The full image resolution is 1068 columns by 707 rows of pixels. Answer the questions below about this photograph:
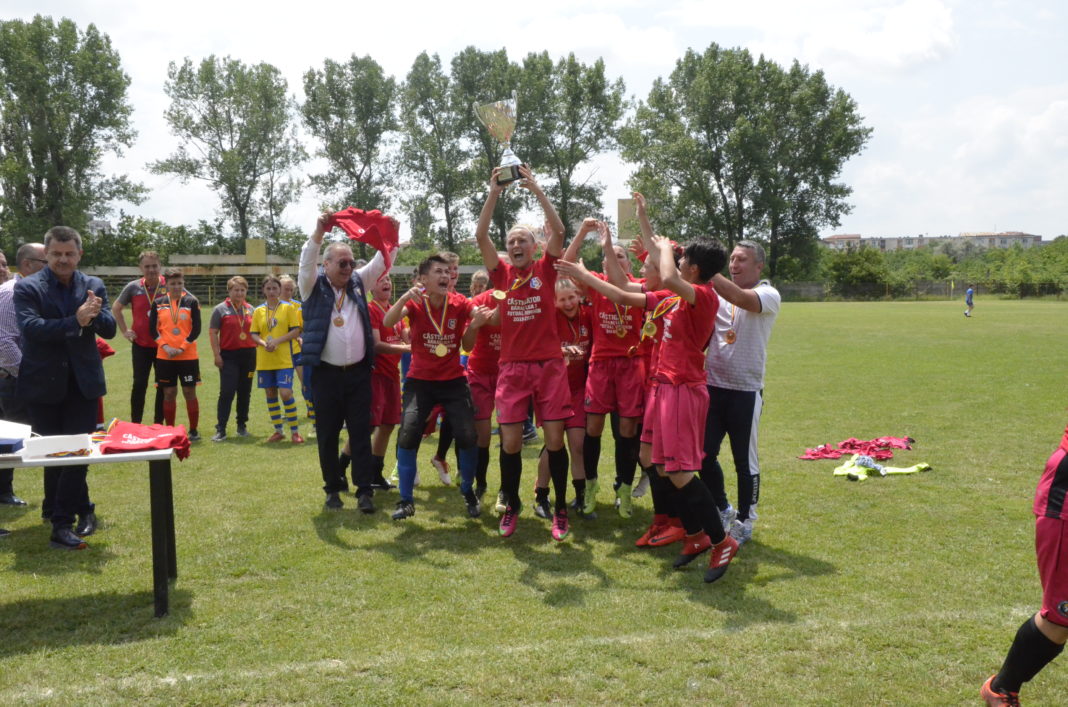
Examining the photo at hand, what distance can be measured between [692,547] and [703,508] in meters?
0.39

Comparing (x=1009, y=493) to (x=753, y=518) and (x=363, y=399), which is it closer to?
(x=753, y=518)

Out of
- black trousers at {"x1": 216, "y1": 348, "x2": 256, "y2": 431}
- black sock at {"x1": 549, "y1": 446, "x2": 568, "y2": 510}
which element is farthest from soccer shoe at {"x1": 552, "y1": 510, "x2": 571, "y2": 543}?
black trousers at {"x1": 216, "y1": 348, "x2": 256, "y2": 431}

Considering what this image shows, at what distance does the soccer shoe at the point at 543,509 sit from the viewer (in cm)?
641

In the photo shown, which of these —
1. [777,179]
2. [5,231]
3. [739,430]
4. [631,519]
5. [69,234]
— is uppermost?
[777,179]

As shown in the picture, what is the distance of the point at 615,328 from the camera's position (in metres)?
6.29

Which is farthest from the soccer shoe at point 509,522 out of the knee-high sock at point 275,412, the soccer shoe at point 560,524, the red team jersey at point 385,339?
the knee-high sock at point 275,412

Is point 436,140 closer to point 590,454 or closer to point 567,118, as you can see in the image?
point 567,118

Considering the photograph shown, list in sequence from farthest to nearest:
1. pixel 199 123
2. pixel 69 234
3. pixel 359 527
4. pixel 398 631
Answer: pixel 199 123 → pixel 359 527 → pixel 69 234 → pixel 398 631

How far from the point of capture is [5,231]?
46.7m

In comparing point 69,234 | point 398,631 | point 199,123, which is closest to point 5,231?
point 199,123

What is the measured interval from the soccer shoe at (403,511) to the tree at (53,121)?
165 ft

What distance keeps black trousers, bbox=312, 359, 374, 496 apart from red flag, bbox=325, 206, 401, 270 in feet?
3.43

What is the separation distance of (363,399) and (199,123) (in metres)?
55.2

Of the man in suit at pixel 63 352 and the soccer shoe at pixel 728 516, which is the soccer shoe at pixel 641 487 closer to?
the soccer shoe at pixel 728 516
